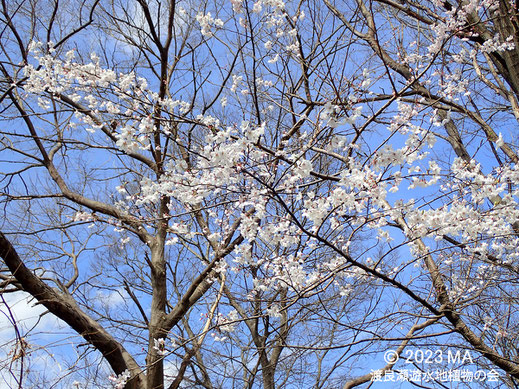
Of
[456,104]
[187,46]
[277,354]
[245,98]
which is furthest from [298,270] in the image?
[187,46]

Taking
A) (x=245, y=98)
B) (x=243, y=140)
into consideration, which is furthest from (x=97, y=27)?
(x=243, y=140)

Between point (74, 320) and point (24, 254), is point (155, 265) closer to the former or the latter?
point (74, 320)

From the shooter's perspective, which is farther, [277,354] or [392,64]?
[277,354]

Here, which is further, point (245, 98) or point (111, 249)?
point (111, 249)

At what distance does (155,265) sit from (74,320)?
4.02 feet

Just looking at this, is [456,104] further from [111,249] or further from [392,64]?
[111,249]

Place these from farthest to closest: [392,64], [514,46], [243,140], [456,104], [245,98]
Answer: [245,98] → [392,64] → [456,104] → [514,46] → [243,140]

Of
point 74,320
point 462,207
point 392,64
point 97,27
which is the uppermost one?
point 97,27

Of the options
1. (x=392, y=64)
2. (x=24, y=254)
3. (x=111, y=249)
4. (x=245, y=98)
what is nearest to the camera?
(x=392, y=64)

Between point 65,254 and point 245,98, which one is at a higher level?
point 245,98

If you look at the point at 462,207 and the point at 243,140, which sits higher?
the point at 243,140

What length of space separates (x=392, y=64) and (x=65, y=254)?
4887 mm

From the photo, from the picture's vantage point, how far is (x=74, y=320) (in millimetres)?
4066

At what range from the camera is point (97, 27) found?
232 inches
